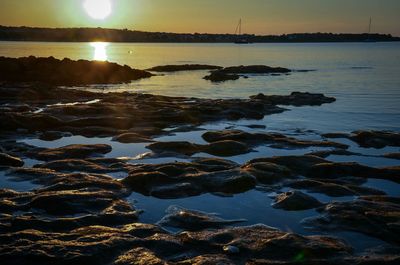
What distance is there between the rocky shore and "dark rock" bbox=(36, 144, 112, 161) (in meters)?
0.05

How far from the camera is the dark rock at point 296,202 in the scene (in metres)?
11.6

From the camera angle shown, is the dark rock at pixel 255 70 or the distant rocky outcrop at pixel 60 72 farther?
the dark rock at pixel 255 70

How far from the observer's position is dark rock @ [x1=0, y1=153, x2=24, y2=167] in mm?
15695

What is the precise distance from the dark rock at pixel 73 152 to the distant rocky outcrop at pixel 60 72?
124 ft

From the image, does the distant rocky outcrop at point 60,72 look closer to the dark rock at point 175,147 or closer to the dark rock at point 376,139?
the dark rock at point 175,147

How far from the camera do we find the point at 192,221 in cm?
1053

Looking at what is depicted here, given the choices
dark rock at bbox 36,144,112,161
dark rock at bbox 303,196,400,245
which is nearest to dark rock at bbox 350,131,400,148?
dark rock at bbox 303,196,400,245

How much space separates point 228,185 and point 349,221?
380cm

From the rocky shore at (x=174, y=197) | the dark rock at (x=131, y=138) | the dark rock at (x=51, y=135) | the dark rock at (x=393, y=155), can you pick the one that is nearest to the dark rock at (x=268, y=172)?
the rocky shore at (x=174, y=197)

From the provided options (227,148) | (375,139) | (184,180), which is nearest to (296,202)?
(184,180)

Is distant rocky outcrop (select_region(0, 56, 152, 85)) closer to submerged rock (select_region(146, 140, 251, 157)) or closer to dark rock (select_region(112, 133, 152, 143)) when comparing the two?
dark rock (select_region(112, 133, 152, 143))

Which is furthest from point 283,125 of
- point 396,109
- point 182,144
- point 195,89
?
point 195,89

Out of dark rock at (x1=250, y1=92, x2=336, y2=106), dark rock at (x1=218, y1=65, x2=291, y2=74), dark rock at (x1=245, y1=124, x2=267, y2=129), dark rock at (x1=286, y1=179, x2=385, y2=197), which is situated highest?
dark rock at (x1=286, y1=179, x2=385, y2=197)

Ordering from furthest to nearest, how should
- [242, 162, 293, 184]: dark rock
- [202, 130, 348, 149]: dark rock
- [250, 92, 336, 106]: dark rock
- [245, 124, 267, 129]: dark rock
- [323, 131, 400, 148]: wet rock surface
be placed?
1. [250, 92, 336, 106]: dark rock
2. [245, 124, 267, 129]: dark rock
3. [323, 131, 400, 148]: wet rock surface
4. [202, 130, 348, 149]: dark rock
5. [242, 162, 293, 184]: dark rock
